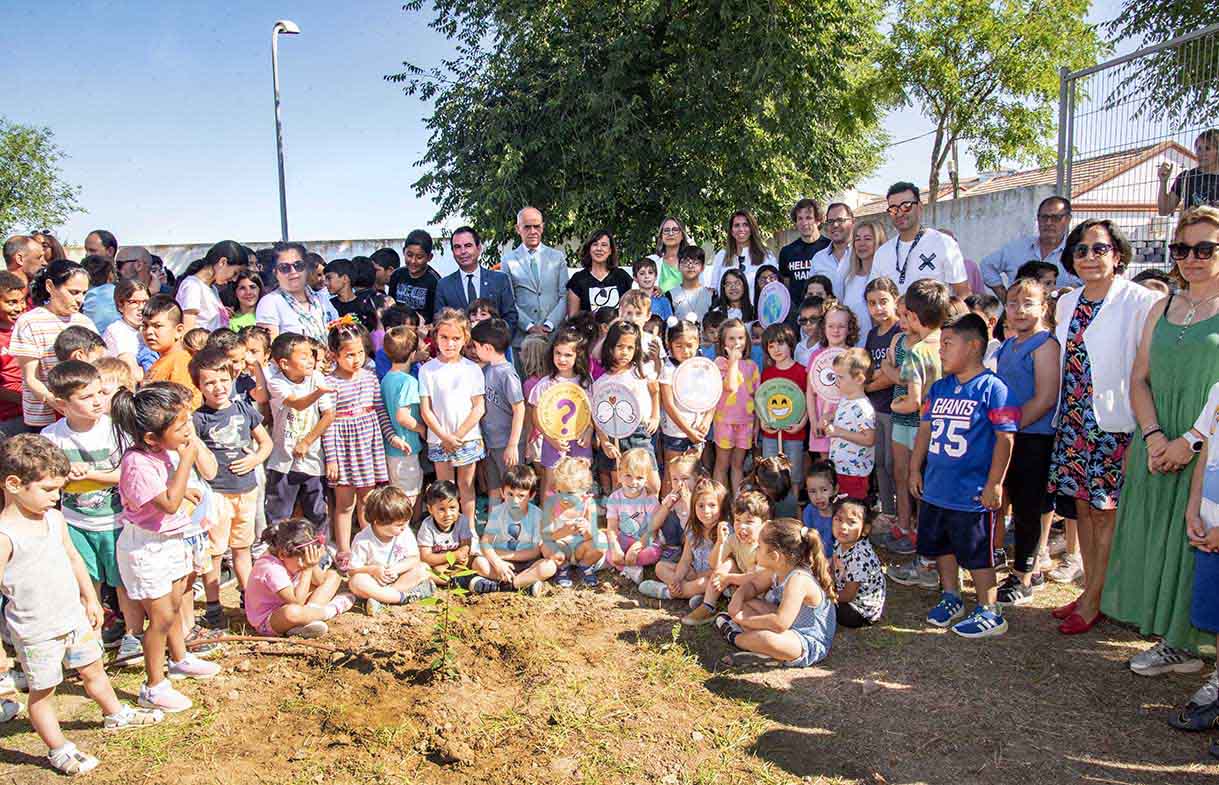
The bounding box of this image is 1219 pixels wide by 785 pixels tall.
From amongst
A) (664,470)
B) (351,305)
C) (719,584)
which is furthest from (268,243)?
(719,584)

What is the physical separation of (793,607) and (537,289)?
4.15 meters

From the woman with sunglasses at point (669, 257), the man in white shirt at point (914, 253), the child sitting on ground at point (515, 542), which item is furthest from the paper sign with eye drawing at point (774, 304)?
the child sitting on ground at point (515, 542)

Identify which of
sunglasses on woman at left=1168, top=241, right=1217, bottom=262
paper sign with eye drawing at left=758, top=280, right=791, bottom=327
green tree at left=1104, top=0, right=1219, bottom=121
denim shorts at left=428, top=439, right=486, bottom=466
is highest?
green tree at left=1104, top=0, right=1219, bottom=121

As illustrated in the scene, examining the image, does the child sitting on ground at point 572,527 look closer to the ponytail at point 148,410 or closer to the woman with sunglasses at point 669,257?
the woman with sunglasses at point 669,257

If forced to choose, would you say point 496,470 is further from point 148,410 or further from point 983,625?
point 983,625

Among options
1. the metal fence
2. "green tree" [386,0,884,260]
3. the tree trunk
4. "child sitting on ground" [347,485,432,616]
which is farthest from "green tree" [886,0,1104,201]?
"child sitting on ground" [347,485,432,616]

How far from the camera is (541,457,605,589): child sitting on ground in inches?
220

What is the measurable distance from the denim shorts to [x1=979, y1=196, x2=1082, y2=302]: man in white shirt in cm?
457

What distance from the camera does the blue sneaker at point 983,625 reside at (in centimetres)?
458

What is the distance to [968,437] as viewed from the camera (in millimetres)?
4617

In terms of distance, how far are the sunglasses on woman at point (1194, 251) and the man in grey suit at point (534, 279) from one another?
185 inches

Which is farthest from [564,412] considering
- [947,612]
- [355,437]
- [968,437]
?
[947,612]

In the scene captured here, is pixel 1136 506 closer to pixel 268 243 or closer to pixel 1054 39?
pixel 1054 39

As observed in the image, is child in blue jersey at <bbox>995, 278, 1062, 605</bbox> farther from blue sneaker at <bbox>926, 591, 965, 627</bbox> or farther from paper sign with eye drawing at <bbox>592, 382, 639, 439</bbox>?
paper sign with eye drawing at <bbox>592, 382, 639, 439</bbox>
